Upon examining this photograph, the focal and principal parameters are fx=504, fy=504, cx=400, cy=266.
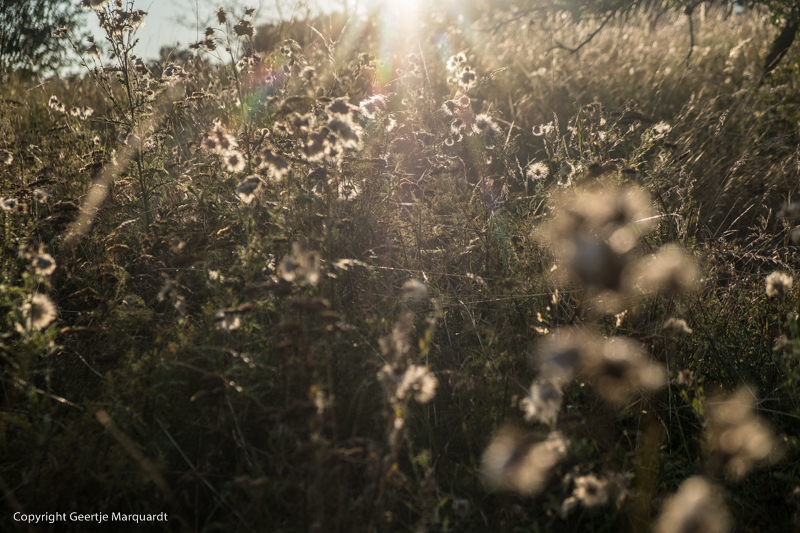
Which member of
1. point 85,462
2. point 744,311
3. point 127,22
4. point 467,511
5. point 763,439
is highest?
point 127,22

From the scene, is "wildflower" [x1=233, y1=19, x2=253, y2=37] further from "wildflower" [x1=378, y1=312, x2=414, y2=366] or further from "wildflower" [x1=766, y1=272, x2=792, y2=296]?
"wildflower" [x1=766, y1=272, x2=792, y2=296]

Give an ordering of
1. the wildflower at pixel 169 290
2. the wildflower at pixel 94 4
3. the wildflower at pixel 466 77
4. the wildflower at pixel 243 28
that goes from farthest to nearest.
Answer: the wildflower at pixel 466 77 → the wildflower at pixel 94 4 → the wildflower at pixel 243 28 → the wildflower at pixel 169 290

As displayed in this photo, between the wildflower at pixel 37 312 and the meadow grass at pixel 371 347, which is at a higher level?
the wildflower at pixel 37 312

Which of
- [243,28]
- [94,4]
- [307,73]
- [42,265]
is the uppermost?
[94,4]

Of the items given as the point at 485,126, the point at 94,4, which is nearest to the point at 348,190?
the point at 485,126

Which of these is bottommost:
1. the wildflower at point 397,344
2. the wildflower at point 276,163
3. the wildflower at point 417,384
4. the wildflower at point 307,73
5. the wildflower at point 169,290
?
the wildflower at point 417,384

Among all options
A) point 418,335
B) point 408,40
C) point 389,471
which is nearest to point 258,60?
point 418,335

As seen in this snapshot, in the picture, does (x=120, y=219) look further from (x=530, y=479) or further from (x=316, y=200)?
(x=530, y=479)

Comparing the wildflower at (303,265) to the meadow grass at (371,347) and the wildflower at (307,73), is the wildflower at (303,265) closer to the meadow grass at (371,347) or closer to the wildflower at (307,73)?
the meadow grass at (371,347)

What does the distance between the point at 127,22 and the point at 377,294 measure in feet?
6.97

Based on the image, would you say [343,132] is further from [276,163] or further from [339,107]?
[276,163]

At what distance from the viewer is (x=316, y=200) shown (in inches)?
84.9

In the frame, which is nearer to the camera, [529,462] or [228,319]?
[529,462]

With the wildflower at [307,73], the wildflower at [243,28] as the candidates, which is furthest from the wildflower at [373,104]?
the wildflower at [243,28]
